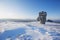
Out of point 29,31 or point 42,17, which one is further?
point 42,17

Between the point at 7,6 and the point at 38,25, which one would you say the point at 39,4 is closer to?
the point at 38,25

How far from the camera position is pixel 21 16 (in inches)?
81.9

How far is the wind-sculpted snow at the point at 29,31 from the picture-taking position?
1.93 metres

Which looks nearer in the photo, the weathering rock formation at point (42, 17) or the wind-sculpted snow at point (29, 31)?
the wind-sculpted snow at point (29, 31)

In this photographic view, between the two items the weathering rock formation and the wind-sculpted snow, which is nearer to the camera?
the wind-sculpted snow

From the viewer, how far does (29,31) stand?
2.00 metres

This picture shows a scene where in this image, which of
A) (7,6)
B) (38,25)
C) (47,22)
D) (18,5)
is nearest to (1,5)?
(7,6)

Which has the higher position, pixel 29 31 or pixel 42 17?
pixel 42 17

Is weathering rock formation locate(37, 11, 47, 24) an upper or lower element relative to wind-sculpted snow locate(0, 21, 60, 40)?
upper

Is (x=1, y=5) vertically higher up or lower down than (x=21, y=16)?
higher up

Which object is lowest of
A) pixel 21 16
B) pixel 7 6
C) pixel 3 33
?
pixel 3 33

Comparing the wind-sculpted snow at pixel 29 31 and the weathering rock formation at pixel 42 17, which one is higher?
the weathering rock formation at pixel 42 17

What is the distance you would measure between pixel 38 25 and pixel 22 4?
511 mm

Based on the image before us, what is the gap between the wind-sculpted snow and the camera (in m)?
1.93
